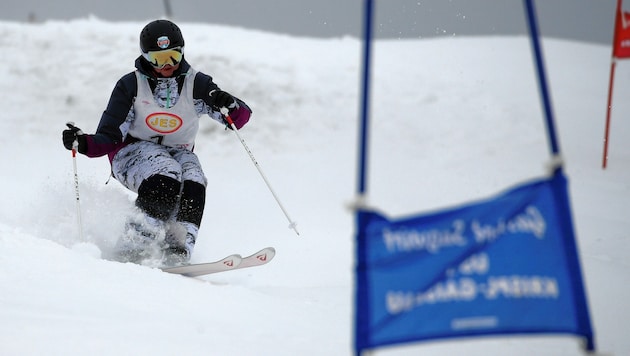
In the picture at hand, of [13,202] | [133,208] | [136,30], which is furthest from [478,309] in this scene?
[136,30]

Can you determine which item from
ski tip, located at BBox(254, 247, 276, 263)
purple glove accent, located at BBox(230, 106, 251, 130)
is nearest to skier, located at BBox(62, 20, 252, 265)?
purple glove accent, located at BBox(230, 106, 251, 130)

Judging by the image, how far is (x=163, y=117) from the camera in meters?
5.59

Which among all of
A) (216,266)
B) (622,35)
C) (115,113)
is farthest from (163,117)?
(622,35)

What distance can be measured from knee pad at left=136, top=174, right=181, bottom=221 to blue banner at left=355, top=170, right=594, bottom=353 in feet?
11.1

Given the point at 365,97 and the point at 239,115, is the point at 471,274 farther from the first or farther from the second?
the point at 239,115

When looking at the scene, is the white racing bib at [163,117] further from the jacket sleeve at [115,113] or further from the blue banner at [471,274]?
the blue banner at [471,274]

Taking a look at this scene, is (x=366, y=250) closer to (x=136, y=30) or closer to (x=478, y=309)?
(x=478, y=309)

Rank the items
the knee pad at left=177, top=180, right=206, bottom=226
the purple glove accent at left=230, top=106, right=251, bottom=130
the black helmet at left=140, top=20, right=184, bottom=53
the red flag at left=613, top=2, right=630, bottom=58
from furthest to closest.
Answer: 1. the red flag at left=613, top=2, right=630, bottom=58
2. the purple glove accent at left=230, top=106, right=251, bottom=130
3. the knee pad at left=177, top=180, right=206, bottom=226
4. the black helmet at left=140, top=20, right=184, bottom=53

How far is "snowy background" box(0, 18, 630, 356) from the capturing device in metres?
3.50

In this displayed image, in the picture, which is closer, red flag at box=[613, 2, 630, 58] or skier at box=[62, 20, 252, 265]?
skier at box=[62, 20, 252, 265]

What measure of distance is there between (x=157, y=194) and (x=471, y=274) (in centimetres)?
350

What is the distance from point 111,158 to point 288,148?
560cm

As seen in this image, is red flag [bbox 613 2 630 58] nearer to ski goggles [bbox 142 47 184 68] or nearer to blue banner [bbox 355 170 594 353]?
ski goggles [bbox 142 47 184 68]

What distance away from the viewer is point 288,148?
36.9 ft
